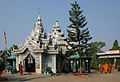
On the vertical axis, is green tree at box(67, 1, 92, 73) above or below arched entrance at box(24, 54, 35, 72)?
above

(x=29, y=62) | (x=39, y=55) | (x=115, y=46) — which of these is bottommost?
(x=29, y=62)

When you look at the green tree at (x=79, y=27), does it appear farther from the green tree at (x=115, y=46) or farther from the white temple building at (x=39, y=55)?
the green tree at (x=115, y=46)

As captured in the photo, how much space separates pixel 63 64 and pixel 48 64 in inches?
142

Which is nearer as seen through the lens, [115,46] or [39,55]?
[39,55]

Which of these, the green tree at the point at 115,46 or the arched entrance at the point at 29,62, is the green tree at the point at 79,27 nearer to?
the arched entrance at the point at 29,62

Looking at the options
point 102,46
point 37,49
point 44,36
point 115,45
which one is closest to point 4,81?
point 37,49

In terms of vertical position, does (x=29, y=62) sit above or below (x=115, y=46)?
below

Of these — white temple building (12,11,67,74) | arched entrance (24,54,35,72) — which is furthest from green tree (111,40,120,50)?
arched entrance (24,54,35,72)

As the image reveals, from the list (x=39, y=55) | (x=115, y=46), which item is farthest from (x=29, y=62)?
(x=115, y=46)

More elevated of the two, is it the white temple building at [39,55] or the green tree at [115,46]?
the green tree at [115,46]

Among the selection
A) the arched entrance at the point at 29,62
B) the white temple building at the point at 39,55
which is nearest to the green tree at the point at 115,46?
the white temple building at the point at 39,55

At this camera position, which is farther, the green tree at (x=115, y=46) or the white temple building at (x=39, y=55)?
the green tree at (x=115, y=46)

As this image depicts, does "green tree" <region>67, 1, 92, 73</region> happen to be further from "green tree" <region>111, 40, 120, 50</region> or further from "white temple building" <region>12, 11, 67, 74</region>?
"green tree" <region>111, 40, 120, 50</region>

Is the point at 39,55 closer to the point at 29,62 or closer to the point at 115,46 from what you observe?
the point at 29,62
